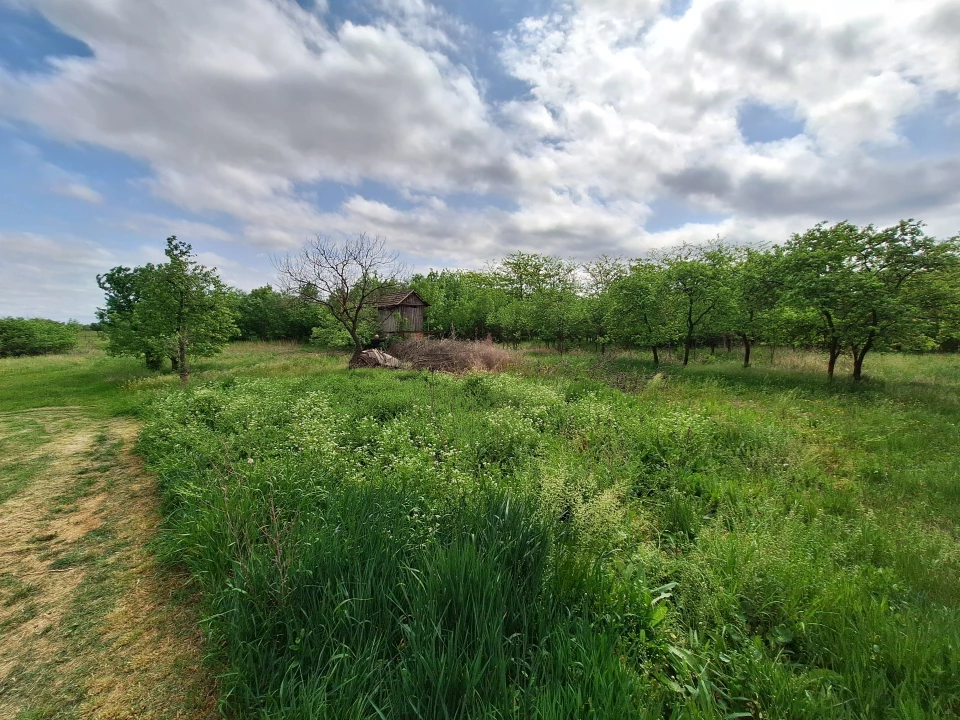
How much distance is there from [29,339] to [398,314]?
88.6 feet

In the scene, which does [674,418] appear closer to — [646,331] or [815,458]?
[815,458]

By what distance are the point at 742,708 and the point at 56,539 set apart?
246 inches

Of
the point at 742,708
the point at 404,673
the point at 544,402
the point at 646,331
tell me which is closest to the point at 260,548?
the point at 404,673

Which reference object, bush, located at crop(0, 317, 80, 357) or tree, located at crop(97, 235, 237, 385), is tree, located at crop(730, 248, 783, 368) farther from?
bush, located at crop(0, 317, 80, 357)

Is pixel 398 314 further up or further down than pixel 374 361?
further up

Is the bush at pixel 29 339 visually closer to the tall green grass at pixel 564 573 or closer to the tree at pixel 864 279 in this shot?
the tall green grass at pixel 564 573

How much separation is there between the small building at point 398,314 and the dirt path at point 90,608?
21.4m

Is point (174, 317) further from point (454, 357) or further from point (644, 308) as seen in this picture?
point (644, 308)

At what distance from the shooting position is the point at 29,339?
27109 millimetres

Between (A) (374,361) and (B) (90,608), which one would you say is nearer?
(B) (90,608)

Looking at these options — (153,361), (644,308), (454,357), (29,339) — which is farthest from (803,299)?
(29,339)

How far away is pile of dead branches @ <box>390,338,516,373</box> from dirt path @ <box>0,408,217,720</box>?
1106cm

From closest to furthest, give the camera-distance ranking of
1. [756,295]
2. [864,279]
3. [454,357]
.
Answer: [864,279]
[756,295]
[454,357]

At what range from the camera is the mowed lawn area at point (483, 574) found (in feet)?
6.74
